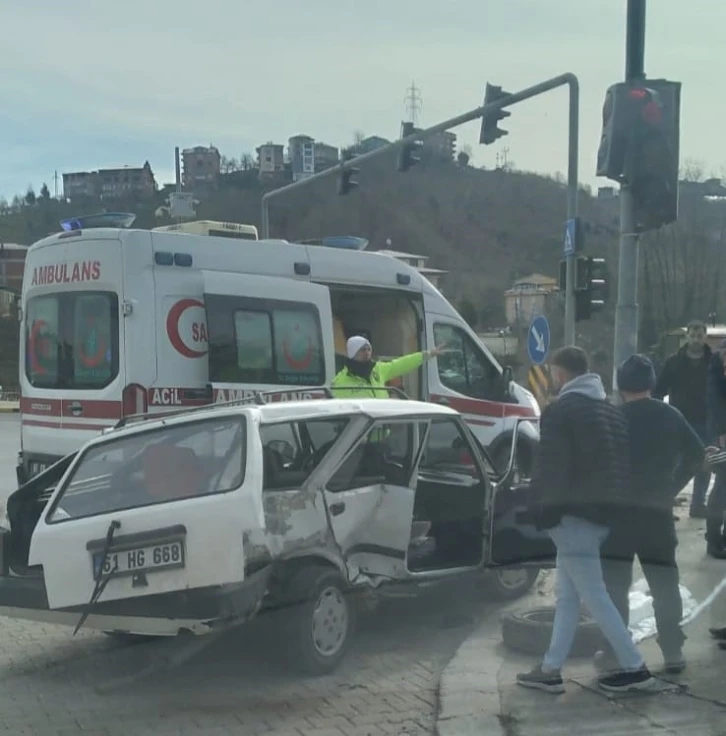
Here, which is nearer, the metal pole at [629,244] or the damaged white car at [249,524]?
the damaged white car at [249,524]

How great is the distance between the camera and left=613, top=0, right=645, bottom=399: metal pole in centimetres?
948

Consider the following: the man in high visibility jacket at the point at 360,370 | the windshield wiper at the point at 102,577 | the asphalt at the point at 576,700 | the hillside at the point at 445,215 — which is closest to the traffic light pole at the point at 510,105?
the hillside at the point at 445,215

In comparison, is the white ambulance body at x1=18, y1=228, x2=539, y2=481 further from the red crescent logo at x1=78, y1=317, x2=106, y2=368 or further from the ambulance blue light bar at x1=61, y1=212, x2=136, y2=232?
the ambulance blue light bar at x1=61, y1=212, x2=136, y2=232

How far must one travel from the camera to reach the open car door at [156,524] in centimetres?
537

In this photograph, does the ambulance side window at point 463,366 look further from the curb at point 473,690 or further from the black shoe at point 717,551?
the curb at point 473,690

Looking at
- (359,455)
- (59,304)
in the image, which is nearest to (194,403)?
(59,304)

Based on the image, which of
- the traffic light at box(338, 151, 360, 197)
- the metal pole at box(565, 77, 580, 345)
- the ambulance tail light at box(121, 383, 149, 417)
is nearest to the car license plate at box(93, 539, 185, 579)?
the ambulance tail light at box(121, 383, 149, 417)

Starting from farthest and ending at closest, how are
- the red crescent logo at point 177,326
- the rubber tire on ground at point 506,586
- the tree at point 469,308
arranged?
the tree at point 469,308
the red crescent logo at point 177,326
the rubber tire on ground at point 506,586

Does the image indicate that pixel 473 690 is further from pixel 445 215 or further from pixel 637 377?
pixel 445 215

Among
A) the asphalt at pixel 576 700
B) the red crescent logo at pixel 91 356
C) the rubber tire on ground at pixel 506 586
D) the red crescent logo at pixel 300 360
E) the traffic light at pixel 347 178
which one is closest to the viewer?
the asphalt at pixel 576 700

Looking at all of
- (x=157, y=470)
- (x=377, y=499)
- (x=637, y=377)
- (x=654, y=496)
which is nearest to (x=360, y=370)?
(x=377, y=499)

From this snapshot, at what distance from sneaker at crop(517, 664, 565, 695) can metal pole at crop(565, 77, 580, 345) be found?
892 centimetres

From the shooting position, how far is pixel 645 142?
8859 millimetres

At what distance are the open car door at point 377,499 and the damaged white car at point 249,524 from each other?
0.03 feet
